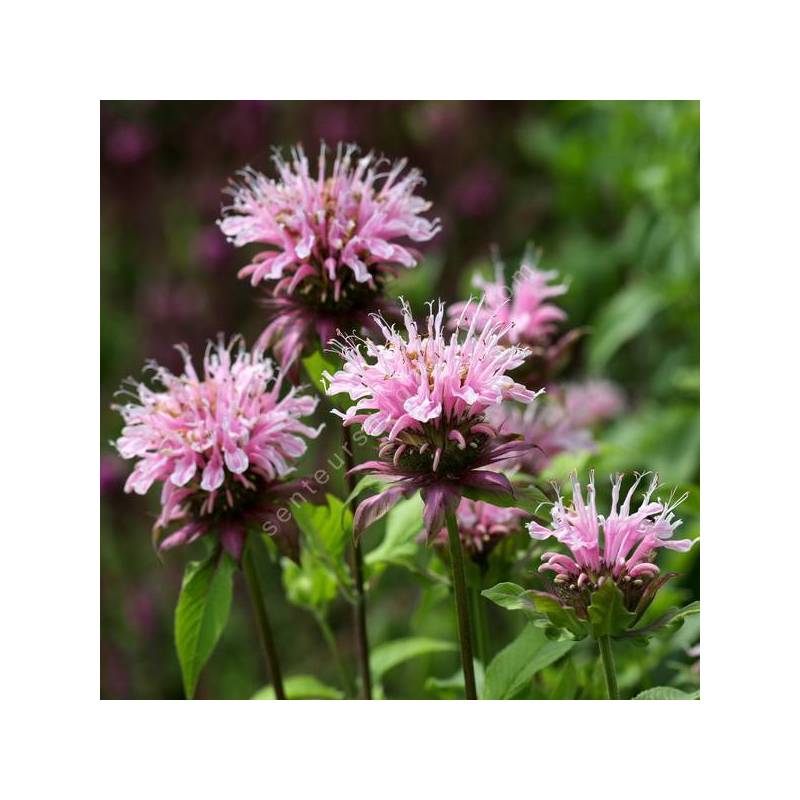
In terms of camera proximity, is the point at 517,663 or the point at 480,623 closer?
the point at 517,663

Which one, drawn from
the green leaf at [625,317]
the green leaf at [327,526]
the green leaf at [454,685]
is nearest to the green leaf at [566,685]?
the green leaf at [454,685]

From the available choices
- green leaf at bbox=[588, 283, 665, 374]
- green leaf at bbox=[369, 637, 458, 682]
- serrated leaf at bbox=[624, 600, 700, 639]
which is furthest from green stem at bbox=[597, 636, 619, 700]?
green leaf at bbox=[588, 283, 665, 374]

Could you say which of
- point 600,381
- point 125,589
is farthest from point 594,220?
point 125,589

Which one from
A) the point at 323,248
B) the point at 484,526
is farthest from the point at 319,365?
the point at 484,526

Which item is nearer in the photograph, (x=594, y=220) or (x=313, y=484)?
(x=313, y=484)

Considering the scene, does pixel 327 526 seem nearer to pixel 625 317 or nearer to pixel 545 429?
pixel 545 429

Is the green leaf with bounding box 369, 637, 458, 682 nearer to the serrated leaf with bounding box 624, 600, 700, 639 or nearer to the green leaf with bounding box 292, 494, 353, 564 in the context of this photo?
the green leaf with bounding box 292, 494, 353, 564
